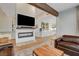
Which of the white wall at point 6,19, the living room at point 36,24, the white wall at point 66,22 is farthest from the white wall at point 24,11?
the white wall at point 66,22

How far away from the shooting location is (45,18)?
2.63 m

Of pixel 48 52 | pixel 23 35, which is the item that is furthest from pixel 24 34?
pixel 48 52

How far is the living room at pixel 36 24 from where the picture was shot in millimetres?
2373

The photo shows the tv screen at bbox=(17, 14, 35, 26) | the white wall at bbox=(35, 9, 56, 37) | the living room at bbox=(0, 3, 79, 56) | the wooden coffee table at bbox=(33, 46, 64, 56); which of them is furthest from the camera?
the white wall at bbox=(35, 9, 56, 37)

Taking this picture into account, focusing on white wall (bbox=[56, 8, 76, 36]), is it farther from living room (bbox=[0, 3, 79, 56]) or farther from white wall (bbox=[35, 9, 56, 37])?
white wall (bbox=[35, 9, 56, 37])

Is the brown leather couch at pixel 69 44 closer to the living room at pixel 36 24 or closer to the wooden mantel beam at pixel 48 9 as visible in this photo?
the living room at pixel 36 24

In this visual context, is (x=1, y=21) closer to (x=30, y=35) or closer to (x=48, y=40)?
→ (x=30, y=35)

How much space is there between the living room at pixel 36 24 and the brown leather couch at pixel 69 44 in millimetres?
56

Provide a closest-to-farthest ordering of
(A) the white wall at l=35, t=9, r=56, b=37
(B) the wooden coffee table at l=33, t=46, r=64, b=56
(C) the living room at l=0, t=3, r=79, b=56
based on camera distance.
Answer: (B) the wooden coffee table at l=33, t=46, r=64, b=56 < (C) the living room at l=0, t=3, r=79, b=56 < (A) the white wall at l=35, t=9, r=56, b=37

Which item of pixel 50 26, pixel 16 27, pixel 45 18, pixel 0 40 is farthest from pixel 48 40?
pixel 0 40

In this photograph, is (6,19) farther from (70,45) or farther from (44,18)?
(70,45)

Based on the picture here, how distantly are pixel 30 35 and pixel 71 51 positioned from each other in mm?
1166

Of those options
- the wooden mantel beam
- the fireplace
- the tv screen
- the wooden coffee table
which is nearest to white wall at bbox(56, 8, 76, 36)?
the wooden mantel beam

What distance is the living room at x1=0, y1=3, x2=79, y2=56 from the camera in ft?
7.79
